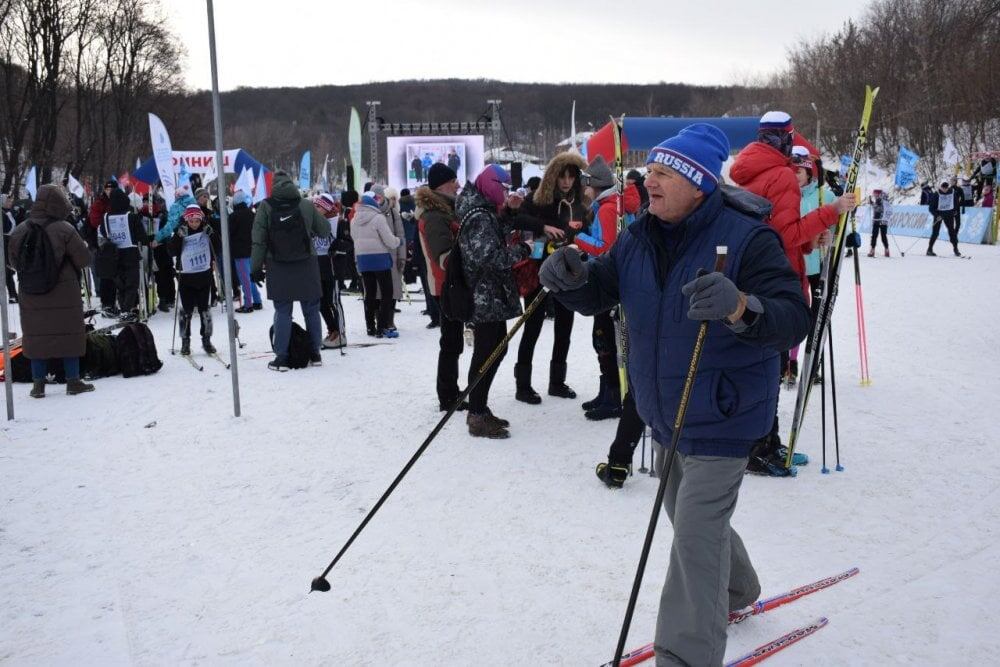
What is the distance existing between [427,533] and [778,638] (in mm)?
1762

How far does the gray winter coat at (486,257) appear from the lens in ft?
17.4

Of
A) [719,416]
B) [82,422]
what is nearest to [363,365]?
[82,422]

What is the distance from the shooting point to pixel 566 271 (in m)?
2.73

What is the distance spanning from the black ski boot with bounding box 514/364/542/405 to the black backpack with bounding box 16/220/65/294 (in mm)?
4052

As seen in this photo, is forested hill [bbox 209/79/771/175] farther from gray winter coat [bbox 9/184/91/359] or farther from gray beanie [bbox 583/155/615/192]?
gray beanie [bbox 583/155/615/192]

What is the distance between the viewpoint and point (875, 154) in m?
46.4

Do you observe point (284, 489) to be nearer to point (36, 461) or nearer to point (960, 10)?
point (36, 461)

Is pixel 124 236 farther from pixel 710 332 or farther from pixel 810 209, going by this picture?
pixel 710 332

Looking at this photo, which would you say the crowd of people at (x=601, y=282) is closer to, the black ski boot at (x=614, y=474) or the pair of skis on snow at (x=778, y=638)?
the black ski boot at (x=614, y=474)

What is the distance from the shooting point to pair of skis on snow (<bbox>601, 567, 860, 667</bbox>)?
280 centimetres

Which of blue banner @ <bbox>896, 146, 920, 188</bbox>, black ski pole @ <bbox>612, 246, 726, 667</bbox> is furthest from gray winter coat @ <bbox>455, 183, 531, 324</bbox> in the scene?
blue banner @ <bbox>896, 146, 920, 188</bbox>

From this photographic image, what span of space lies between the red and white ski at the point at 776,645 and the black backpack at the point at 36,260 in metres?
6.38

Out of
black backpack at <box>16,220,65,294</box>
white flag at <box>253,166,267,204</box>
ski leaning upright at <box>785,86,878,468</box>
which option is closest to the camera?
ski leaning upright at <box>785,86,878,468</box>

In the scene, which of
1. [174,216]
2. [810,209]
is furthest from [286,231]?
[810,209]
